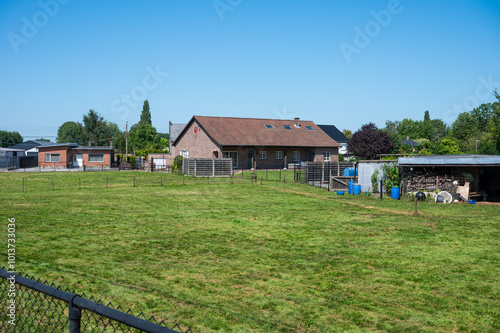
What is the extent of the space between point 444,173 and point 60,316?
24.3 m

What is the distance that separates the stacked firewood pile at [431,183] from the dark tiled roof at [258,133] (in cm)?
2631

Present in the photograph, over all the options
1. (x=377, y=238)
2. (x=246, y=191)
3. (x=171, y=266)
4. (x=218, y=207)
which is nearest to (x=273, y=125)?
(x=246, y=191)

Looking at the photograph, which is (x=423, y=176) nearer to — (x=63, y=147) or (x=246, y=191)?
(x=246, y=191)

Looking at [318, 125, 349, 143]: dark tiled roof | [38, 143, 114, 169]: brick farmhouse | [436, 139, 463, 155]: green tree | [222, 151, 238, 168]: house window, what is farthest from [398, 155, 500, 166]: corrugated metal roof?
[318, 125, 349, 143]: dark tiled roof

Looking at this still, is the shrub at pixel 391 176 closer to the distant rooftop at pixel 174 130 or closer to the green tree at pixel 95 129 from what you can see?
the distant rooftop at pixel 174 130

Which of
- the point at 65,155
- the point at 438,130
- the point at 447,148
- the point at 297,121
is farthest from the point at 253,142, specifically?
the point at 438,130

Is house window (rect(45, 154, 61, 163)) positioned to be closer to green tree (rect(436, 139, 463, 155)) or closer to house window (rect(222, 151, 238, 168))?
house window (rect(222, 151, 238, 168))

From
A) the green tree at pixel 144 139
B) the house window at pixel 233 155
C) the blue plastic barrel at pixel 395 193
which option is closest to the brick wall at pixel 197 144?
the house window at pixel 233 155

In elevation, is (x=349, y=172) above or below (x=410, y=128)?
below

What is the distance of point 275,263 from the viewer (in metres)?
10.6

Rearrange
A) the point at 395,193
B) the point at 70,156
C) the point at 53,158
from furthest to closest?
the point at 70,156, the point at 53,158, the point at 395,193

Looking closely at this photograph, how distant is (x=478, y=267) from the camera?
410 inches

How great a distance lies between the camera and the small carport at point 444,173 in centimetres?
2462

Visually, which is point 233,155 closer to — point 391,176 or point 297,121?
point 297,121
